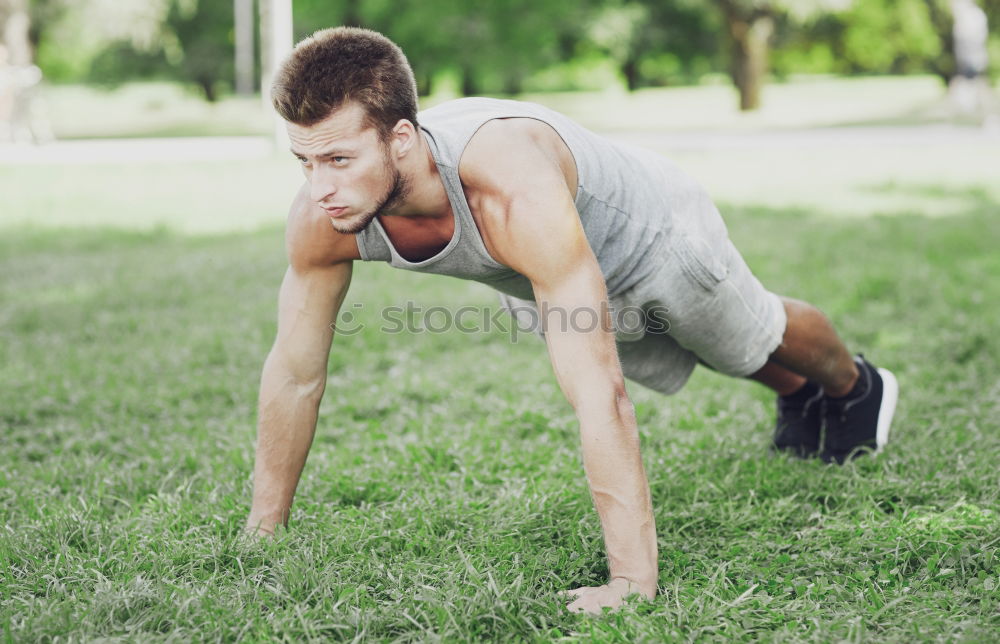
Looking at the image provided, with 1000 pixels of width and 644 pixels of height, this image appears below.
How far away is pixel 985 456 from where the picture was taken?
3.55 meters

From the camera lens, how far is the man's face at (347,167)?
2.54 meters

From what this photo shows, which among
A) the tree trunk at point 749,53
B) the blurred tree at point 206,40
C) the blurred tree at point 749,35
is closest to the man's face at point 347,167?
the blurred tree at point 749,35

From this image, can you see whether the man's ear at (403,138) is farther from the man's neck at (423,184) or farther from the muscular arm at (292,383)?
the muscular arm at (292,383)

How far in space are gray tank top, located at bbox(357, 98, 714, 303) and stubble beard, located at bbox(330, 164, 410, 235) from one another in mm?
105

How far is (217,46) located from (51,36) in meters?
5.18

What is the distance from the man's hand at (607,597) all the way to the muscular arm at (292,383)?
3.12 feet

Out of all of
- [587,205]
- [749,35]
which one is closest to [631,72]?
[749,35]

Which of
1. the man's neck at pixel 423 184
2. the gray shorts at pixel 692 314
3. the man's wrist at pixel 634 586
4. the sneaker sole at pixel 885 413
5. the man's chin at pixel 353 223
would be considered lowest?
the man's wrist at pixel 634 586

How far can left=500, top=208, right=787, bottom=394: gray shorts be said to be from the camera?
9.98ft

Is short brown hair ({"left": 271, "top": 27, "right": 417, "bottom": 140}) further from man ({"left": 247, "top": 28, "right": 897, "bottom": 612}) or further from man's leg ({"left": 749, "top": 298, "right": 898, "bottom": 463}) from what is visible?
man's leg ({"left": 749, "top": 298, "right": 898, "bottom": 463})

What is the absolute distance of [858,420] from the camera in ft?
12.1

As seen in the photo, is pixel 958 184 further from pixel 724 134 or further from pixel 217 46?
pixel 217 46

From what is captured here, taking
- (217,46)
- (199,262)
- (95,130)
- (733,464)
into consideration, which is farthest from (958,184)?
(217,46)

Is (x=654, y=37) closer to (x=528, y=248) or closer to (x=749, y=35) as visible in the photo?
(x=749, y=35)
